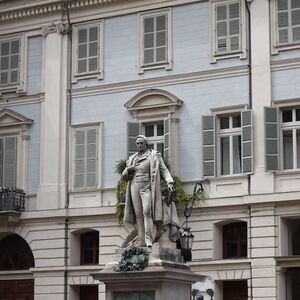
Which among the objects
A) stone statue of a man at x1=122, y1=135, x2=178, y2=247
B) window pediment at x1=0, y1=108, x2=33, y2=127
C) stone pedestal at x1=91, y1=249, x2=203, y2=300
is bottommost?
stone pedestal at x1=91, y1=249, x2=203, y2=300

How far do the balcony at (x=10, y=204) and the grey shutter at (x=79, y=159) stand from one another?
7.75 feet

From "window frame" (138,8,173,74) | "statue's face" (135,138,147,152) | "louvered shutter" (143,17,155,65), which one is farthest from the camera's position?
"louvered shutter" (143,17,155,65)

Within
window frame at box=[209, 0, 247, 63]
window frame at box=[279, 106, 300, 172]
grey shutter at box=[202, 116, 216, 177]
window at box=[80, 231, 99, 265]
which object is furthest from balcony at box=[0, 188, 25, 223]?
window frame at box=[279, 106, 300, 172]

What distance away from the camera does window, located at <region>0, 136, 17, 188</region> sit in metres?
36.6

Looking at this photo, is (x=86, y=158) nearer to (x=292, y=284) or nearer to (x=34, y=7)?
(x=34, y=7)

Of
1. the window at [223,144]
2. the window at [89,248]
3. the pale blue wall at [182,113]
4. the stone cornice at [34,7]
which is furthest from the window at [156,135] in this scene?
the stone cornice at [34,7]

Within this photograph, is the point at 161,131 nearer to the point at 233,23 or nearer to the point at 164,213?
the point at 233,23

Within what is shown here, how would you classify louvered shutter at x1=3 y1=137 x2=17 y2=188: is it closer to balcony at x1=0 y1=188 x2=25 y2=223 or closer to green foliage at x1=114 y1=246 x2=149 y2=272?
balcony at x1=0 y1=188 x2=25 y2=223

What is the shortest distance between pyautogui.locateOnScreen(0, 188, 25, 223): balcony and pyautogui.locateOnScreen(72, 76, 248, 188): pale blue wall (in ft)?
11.7

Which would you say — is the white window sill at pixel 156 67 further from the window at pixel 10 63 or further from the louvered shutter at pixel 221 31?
the window at pixel 10 63

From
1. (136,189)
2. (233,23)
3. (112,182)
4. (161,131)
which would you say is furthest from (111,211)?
(136,189)

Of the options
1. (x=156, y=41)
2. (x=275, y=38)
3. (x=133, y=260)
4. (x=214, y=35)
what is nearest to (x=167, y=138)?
(x=156, y=41)

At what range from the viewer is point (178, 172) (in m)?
33.3

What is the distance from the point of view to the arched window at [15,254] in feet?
120
